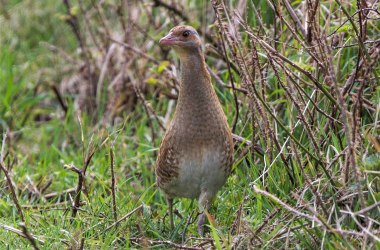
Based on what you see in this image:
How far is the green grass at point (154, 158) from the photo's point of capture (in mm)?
3936

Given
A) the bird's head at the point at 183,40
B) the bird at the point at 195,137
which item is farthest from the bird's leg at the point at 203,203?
the bird's head at the point at 183,40

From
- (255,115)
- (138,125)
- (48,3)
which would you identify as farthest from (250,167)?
(48,3)

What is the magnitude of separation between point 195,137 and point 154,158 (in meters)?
1.49

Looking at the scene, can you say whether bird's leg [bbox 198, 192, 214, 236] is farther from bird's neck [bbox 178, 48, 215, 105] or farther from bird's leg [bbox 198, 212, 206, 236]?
bird's neck [bbox 178, 48, 215, 105]

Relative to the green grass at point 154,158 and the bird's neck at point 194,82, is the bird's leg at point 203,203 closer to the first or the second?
the green grass at point 154,158

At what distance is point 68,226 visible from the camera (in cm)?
447

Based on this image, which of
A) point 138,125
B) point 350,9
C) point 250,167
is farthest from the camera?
point 138,125

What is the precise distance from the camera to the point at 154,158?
5.79m

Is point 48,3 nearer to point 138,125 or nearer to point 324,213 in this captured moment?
point 138,125

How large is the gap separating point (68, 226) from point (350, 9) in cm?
216

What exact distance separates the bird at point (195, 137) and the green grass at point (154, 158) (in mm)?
195

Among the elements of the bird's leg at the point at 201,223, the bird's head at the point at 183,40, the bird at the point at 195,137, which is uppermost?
the bird's head at the point at 183,40

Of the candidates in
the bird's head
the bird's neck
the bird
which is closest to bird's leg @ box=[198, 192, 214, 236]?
the bird

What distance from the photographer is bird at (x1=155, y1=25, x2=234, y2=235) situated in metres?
4.34
